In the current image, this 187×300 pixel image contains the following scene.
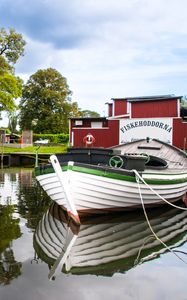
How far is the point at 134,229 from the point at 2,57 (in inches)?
1068

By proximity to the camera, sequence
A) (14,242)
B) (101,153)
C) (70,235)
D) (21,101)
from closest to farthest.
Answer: (14,242) → (70,235) → (101,153) → (21,101)

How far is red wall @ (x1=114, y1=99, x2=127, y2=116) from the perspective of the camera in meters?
29.9

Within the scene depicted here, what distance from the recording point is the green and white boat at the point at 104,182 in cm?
707

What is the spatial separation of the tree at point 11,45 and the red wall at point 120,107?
10531mm

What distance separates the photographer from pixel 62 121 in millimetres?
47375

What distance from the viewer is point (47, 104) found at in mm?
49438

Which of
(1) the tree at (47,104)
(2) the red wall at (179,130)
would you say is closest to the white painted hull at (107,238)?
(2) the red wall at (179,130)

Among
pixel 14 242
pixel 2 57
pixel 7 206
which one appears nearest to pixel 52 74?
pixel 2 57

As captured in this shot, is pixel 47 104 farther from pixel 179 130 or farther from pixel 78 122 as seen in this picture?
pixel 179 130

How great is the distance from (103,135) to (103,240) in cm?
1842

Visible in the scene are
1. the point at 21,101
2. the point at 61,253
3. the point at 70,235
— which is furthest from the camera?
the point at 21,101

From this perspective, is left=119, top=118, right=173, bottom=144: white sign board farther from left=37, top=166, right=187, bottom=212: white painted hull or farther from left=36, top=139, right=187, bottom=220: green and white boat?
left=37, top=166, right=187, bottom=212: white painted hull

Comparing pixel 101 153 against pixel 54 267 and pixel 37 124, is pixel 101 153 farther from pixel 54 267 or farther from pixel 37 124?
pixel 37 124

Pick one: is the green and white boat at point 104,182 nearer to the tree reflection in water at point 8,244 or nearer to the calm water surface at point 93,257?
the calm water surface at point 93,257
